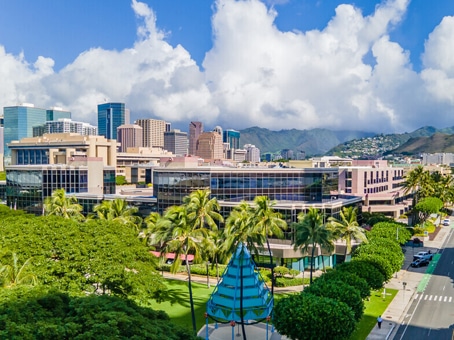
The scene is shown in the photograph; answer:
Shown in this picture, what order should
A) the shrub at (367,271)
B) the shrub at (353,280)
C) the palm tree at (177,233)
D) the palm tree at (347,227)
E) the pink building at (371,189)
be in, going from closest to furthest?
the shrub at (353,280)
the palm tree at (177,233)
the shrub at (367,271)
the palm tree at (347,227)
the pink building at (371,189)

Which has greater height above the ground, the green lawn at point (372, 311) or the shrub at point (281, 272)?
the shrub at point (281, 272)

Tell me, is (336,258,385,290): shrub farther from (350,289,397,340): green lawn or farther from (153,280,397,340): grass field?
(153,280,397,340): grass field

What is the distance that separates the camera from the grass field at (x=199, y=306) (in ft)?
158

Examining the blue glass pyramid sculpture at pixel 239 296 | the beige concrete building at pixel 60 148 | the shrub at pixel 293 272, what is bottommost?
the shrub at pixel 293 272

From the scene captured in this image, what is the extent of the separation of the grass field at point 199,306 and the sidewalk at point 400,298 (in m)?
0.79

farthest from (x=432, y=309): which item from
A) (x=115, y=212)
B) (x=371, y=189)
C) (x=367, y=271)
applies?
(x=371, y=189)

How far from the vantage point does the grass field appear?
48125mm

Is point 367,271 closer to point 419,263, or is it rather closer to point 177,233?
point 177,233

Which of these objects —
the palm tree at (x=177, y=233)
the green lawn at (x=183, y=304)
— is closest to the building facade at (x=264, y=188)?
the green lawn at (x=183, y=304)

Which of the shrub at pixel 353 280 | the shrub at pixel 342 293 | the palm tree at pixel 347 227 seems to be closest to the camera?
the shrub at pixel 342 293

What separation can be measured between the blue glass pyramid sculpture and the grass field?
413 cm

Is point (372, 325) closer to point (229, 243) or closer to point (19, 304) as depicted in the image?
point (229, 243)

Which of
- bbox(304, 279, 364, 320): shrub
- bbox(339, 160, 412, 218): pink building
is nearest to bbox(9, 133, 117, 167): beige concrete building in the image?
bbox(339, 160, 412, 218): pink building

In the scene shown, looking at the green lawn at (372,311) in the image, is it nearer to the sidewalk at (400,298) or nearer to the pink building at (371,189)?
the sidewalk at (400,298)
